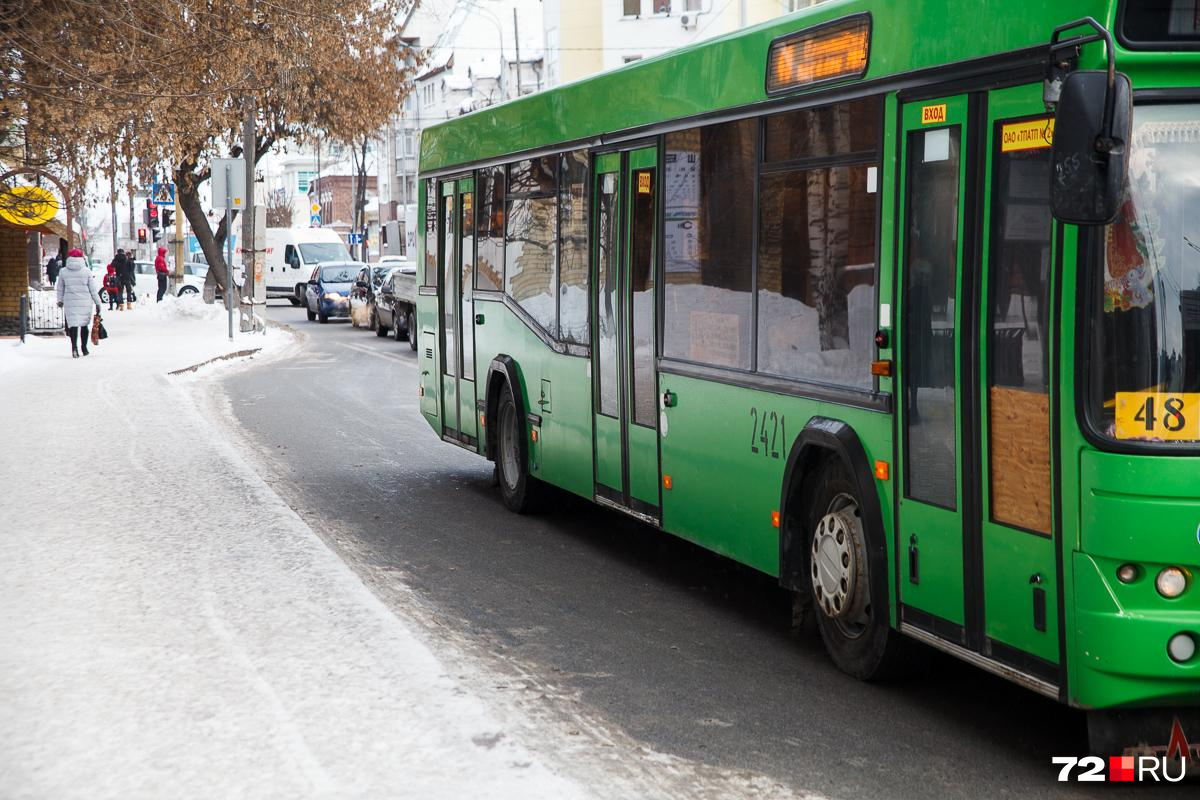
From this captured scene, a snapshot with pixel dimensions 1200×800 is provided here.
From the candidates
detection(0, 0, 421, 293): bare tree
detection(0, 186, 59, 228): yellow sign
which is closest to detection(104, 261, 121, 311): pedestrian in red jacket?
detection(0, 0, 421, 293): bare tree

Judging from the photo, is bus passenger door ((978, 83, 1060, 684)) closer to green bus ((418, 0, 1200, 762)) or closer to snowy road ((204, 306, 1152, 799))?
green bus ((418, 0, 1200, 762))

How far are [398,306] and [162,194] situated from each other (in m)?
21.8

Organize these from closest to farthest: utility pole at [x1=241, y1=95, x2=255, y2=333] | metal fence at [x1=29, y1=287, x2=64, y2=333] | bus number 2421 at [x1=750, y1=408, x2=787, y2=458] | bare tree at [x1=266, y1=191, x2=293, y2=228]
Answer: bus number 2421 at [x1=750, y1=408, x2=787, y2=458] < utility pole at [x1=241, y1=95, x2=255, y2=333] < metal fence at [x1=29, y1=287, x2=64, y2=333] < bare tree at [x1=266, y1=191, x2=293, y2=228]

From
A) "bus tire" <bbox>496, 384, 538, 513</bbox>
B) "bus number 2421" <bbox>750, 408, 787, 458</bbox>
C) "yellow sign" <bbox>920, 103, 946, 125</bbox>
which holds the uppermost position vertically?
"yellow sign" <bbox>920, 103, 946, 125</bbox>

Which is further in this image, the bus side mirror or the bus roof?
the bus roof

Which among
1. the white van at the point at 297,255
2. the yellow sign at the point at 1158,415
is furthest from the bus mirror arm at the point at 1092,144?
the white van at the point at 297,255

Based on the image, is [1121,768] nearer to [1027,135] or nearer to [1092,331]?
[1092,331]

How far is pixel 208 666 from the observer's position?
6.69 m

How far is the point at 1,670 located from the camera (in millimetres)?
6621

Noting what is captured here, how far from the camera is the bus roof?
5.60 meters

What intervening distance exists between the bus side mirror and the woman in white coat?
24.9 m

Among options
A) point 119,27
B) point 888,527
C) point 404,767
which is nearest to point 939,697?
point 888,527

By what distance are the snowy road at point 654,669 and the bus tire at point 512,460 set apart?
0.45 feet

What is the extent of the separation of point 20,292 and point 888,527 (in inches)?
1213
